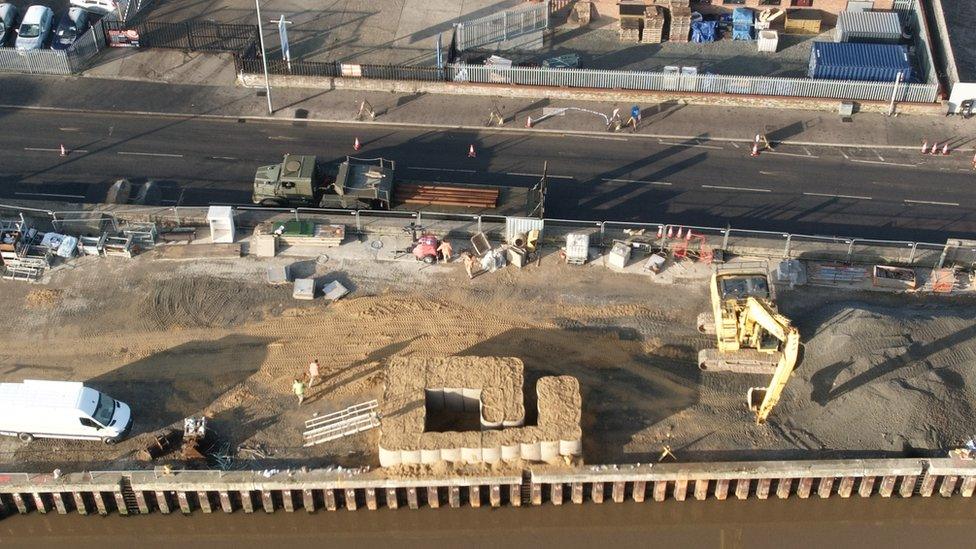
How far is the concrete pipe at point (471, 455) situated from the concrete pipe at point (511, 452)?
3.01 feet

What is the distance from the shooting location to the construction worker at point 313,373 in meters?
43.0

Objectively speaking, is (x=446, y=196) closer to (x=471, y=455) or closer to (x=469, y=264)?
(x=469, y=264)

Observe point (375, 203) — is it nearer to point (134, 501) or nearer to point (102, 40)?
point (134, 501)

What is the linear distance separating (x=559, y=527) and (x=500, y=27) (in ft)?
105

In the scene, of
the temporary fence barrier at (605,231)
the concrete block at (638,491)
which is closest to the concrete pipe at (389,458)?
the concrete block at (638,491)

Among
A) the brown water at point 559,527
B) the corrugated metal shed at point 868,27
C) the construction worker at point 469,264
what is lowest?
the brown water at point 559,527

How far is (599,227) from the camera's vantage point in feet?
163

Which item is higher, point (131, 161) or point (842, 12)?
point (842, 12)

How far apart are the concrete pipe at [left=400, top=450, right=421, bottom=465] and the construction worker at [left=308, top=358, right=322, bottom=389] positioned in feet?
18.5

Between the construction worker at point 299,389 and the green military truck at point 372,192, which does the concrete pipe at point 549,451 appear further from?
the green military truck at point 372,192

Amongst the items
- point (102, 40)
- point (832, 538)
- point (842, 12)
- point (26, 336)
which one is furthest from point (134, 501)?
point (842, 12)

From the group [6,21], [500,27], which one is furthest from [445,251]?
[6,21]

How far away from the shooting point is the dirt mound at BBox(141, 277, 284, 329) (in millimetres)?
46125

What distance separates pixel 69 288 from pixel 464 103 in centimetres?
2284
